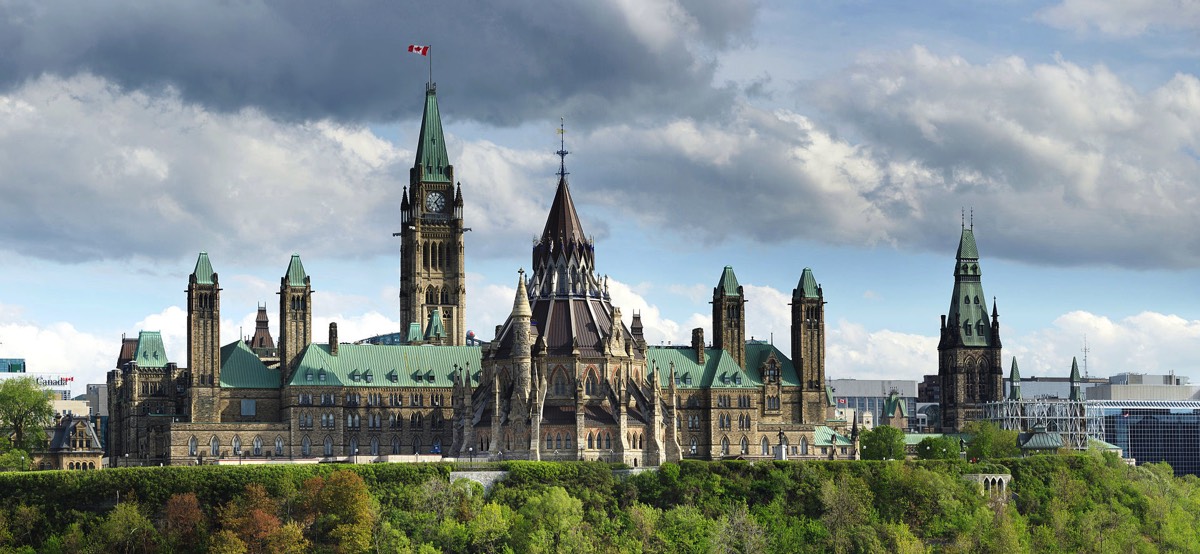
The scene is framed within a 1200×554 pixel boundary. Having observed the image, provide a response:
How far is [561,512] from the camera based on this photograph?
509 feet

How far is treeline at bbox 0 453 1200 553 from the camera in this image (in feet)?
485

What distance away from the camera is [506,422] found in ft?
592

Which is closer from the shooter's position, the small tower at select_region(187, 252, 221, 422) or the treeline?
the treeline

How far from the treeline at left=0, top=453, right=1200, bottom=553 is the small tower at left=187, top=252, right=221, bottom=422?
3802 cm

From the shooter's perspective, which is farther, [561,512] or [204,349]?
[204,349]

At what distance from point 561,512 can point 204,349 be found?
57361 mm

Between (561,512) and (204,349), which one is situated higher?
(204,349)

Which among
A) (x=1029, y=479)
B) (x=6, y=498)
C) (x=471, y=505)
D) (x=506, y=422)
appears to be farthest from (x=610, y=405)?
(x=6, y=498)

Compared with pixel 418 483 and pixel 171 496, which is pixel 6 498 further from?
pixel 418 483

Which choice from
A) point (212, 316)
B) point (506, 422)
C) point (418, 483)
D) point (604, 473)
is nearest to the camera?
point (418, 483)

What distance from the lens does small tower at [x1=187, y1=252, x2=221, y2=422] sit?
195m

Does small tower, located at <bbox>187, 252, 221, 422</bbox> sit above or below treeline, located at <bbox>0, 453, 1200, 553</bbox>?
above

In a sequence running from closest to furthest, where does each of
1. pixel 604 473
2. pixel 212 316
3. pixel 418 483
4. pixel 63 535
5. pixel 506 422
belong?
pixel 63 535 < pixel 418 483 < pixel 604 473 < pixel 506 422 < pixel 212 316

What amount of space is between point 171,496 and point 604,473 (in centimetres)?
3876
